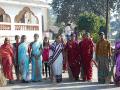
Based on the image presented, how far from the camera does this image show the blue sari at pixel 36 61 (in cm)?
1420

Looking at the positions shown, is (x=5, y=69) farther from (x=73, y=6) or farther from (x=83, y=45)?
(x=73, y=6)

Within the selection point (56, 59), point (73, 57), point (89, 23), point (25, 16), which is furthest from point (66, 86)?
point (89, 23)

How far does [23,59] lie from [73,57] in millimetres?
1752

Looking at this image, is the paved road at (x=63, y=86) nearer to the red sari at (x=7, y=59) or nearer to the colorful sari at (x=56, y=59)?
the colorful sari at (x=56, y=59)

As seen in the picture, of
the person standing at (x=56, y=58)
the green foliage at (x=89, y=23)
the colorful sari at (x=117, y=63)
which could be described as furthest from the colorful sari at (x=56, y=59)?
the green foliage at (x=89, y=23)

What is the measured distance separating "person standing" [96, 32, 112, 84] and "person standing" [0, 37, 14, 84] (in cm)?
289

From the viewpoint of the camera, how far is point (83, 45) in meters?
14.2

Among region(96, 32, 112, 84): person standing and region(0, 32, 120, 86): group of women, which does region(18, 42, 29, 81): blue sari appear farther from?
region(96, 32, 112, 84): person standing

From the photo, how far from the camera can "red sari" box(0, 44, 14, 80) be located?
13.9 m

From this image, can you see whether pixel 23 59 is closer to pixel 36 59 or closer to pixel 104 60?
pixel 36 59

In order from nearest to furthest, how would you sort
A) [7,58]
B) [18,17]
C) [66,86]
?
1. [66,86]
2. [7,58]
3. [18,17]

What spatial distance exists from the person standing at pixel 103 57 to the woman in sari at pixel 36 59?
2012 millimetres

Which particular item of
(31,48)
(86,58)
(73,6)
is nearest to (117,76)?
(86,58)

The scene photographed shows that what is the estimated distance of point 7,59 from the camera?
13.9 metres
